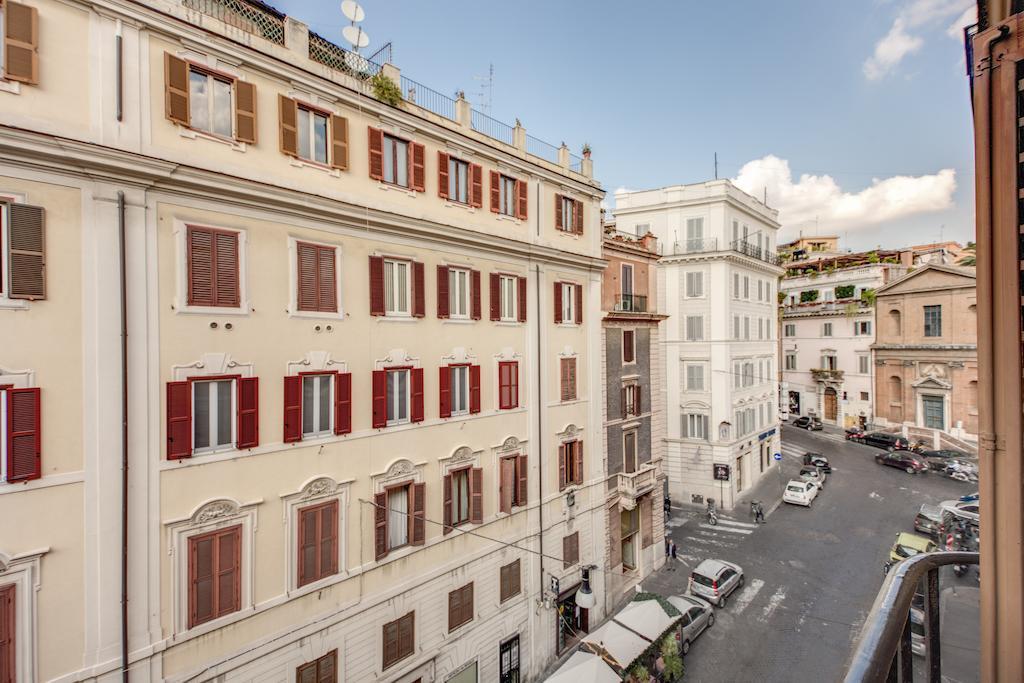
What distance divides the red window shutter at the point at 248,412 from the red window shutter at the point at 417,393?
4.07 metres

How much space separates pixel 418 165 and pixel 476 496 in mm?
10066

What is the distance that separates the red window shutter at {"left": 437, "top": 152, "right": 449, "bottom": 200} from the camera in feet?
48.9

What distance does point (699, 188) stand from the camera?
104 feet

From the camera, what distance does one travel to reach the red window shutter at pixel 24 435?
8617mm

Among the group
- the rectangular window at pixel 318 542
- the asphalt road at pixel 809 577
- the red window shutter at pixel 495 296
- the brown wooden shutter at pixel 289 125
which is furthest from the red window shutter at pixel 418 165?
the asphalt road at pixel 809 577

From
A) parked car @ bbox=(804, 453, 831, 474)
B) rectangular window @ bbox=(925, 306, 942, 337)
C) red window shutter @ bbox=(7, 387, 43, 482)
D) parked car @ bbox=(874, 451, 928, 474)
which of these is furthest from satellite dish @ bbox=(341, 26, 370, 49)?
rectangular window @ bbox=(925, 306, 942, 337)

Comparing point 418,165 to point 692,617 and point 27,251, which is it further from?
point 692,617

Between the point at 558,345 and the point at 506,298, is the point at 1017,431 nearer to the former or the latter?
the point at 506,298

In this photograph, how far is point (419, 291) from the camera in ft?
46.8

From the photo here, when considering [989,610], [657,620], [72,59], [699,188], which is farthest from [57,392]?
[699,188]

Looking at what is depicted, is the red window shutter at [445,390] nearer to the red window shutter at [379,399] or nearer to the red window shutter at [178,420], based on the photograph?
the red window shutter at [379,399]

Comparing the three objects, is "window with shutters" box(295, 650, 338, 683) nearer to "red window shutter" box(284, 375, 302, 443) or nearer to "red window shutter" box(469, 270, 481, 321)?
"red window shutter" box(284, 375, 302, 443)

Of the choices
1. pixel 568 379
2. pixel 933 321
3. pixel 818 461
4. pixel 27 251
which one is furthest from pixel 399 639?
pixel 933 321

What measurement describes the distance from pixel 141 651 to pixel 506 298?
12436 mm
